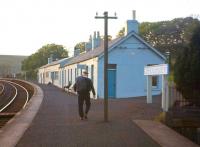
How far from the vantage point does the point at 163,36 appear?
8138 centimetres

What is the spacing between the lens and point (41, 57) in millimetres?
128375

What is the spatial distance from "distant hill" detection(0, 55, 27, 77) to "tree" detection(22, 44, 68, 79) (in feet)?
84.1

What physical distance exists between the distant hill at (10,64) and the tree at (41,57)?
25.6 metres

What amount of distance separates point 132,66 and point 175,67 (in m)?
24.0

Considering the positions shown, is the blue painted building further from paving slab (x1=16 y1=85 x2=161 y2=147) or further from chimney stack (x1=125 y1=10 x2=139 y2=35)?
paving slab (x1=16 y1=85 x2=161 y2=147)

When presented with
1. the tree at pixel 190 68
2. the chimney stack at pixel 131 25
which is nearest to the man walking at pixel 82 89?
the tree at pixel 190 68

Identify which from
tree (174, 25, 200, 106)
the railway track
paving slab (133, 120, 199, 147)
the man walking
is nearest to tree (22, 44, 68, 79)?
the railway track

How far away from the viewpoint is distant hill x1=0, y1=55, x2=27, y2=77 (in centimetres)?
15788

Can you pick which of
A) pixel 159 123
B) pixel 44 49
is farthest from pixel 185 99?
pixel 44 49

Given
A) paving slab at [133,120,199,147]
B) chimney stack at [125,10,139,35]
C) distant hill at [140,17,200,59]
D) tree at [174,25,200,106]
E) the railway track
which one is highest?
distant hill at [140,17,200,59]

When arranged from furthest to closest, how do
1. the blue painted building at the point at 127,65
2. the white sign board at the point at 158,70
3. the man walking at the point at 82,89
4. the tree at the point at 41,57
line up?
the tree at the point at 41,57
the blue painted building at the point at 127,65
the white sign board at the point at 158,70
the man walking at the point at 82,89

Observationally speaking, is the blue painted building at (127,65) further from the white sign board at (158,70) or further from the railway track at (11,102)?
the white sign board at (158,70)

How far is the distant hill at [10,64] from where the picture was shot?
518 ft

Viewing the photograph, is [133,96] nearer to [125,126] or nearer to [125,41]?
[125,41]
